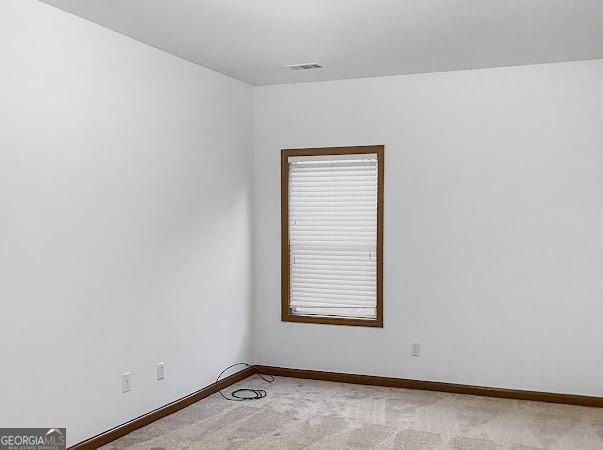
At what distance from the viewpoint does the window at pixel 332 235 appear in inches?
237

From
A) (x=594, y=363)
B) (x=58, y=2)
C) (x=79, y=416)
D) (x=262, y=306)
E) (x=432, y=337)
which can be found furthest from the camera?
(x=262, y=306)

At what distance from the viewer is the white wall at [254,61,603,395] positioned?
5375 mm

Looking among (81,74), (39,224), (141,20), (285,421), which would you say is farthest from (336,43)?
(285,421)

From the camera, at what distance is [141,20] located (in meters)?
4.25

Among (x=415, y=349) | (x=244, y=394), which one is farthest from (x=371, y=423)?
(x=244, y=394)

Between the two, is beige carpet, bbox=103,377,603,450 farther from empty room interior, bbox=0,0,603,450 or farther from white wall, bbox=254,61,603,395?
white wall, bbox=254,61,603,395

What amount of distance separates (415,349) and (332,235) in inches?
49.9

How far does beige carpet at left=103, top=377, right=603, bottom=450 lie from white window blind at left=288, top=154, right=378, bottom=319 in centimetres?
86

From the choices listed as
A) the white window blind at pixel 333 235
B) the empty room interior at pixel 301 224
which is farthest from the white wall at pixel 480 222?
the white window blind at pixel 333 235

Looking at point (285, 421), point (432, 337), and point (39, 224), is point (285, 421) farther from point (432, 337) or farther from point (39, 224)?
point (39, 224)

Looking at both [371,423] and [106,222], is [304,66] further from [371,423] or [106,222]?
[371,423]

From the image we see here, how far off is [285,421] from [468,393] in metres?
1.70

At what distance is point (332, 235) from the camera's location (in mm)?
6188

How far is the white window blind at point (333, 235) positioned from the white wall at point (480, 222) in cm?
16
